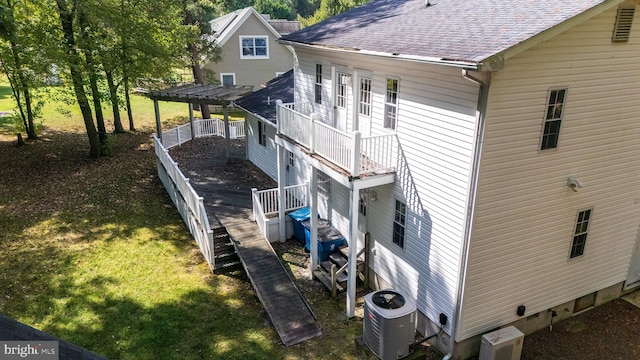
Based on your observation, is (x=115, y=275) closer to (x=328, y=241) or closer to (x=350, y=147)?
(x=328, y=241)

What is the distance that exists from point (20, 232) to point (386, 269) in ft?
42.7

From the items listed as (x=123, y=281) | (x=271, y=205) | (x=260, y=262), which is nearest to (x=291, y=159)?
(x=271, y=205)

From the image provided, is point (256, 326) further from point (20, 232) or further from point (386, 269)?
point (20, 232)

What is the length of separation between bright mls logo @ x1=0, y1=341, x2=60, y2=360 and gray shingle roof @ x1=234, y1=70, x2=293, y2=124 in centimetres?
1230

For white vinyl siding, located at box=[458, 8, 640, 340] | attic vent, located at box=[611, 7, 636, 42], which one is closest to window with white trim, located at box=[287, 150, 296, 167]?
white vinyl siding, located at box=[458, 8, 640, 340]

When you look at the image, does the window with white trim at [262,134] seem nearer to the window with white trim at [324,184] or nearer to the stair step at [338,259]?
the window with white trim at [324,184]

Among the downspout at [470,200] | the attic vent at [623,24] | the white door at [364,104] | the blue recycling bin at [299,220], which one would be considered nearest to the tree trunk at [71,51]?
the blue recycling bin at [299,220]

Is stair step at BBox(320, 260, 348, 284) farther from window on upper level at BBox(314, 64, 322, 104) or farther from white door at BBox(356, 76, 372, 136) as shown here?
window on upper level at BBox(314, 64, 322, 104)

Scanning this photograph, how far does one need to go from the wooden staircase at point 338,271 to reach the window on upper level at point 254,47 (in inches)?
1069

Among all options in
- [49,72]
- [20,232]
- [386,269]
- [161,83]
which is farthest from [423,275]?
[161,83]

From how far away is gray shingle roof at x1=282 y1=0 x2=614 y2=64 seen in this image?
25.3 ft

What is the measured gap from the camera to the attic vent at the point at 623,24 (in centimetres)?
861

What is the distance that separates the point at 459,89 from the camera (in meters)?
8.27

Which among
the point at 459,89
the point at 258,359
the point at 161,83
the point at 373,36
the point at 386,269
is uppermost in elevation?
the point at 373,36
